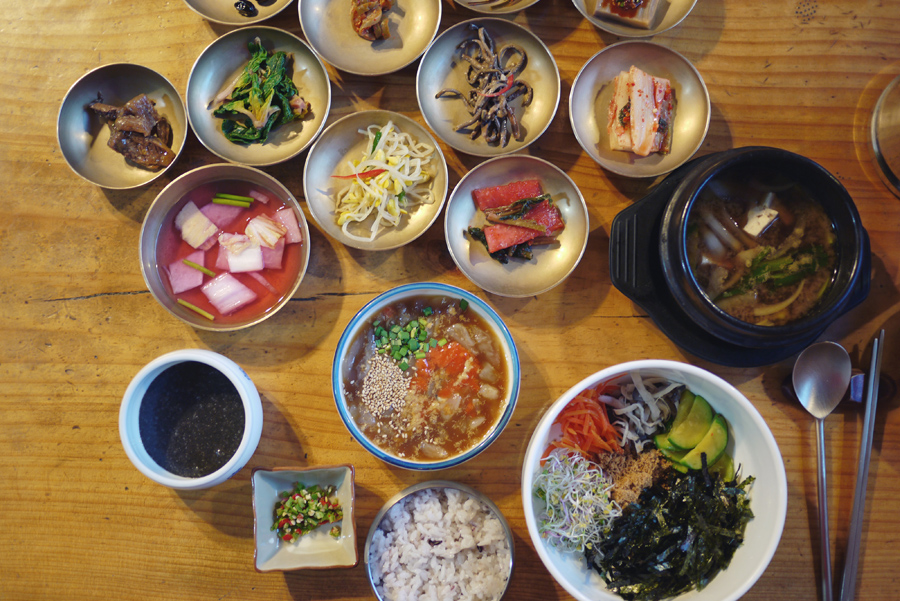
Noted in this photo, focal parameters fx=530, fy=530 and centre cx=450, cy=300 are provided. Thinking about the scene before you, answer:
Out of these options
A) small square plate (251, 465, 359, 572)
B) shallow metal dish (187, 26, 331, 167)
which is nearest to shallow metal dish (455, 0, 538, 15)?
shallow metal dish (187, 26, 331, 167)

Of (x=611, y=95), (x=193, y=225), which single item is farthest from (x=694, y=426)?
(x=193, y=225)

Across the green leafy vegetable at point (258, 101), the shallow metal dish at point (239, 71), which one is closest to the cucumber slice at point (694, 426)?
the shallow metal dish at point (239, 71)

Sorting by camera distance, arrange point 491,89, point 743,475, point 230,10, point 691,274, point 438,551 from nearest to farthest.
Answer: point 691,274, point 743,475, point 438,551, point 491,89, point 230,10

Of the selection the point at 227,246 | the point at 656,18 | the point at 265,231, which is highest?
the point at 656,18

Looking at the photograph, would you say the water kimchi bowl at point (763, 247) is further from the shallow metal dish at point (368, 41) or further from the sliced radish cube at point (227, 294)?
the sliced radish cube at point (227, 294)

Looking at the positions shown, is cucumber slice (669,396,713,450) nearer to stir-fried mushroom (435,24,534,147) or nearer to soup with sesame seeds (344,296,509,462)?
soup with sesame seeds (344,296,509,462)

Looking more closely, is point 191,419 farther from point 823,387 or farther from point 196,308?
point 823,387
